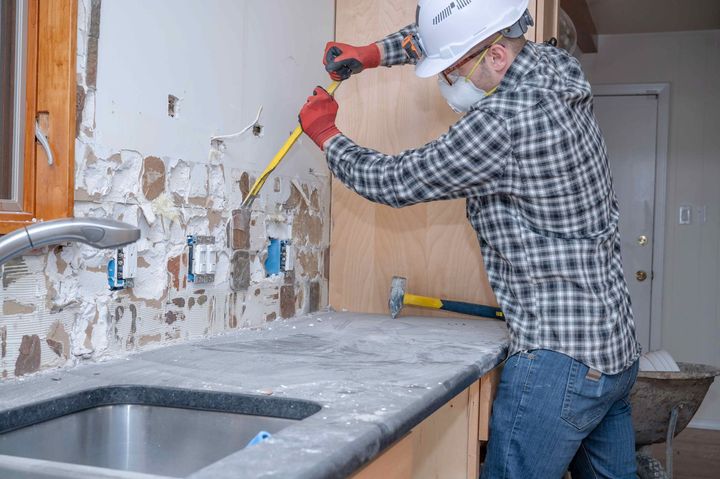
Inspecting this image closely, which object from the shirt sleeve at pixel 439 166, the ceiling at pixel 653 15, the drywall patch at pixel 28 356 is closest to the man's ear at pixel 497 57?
the shirt sleeve at pixel 439 166

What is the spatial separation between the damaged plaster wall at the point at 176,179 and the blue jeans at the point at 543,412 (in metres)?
0.76

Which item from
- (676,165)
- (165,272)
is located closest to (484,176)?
(165,272)

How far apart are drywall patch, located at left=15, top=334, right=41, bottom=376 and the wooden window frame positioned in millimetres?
230

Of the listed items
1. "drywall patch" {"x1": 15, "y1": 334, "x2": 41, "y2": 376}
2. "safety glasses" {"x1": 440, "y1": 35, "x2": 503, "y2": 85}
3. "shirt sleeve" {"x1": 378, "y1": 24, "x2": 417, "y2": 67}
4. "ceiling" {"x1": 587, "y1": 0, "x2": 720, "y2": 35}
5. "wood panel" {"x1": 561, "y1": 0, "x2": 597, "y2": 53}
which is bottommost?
"drywall patch" {"x1": 15, "y1": 334, "x2": 41, "y2": 376}

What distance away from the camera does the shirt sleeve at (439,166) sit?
5.53 ft

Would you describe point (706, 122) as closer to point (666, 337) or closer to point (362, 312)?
point (666, 337)

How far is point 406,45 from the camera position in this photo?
85.7 inches

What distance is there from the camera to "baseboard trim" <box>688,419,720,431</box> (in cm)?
495

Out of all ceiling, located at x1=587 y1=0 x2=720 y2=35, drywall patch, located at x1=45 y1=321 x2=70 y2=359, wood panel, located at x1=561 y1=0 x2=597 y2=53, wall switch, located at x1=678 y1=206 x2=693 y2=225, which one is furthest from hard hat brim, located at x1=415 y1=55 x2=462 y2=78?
wall switch, located at x1=678 y1=206 x2=693 y2=225

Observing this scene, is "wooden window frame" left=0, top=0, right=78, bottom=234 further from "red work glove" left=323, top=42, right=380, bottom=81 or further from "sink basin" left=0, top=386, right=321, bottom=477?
"red work glove" left=323, top=42, right=380, bottom=81

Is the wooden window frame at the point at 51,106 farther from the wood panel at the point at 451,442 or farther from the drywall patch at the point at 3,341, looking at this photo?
the wood panel at the point at 451,442

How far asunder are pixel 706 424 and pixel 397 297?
336cm

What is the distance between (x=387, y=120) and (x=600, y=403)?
126 centimetres

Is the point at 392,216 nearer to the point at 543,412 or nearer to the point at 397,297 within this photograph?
the point at 397,297
